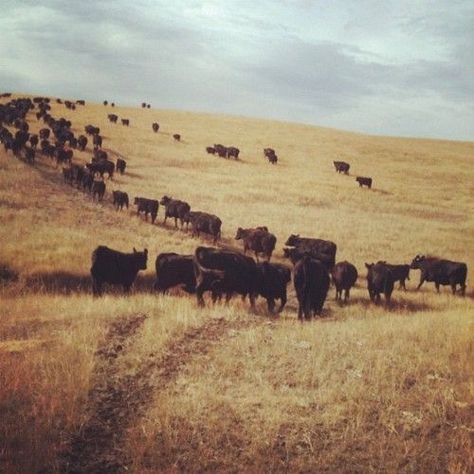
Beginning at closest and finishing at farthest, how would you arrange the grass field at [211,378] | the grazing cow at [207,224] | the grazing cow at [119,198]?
the grass field at [211,378], the grazing cow at [207,224], the grazing cow at [119,198]

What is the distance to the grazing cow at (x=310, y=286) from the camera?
45.7 feet

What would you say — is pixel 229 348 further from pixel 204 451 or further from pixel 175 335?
pixel 204 451

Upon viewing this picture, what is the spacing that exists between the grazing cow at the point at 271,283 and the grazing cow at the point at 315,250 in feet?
15.8

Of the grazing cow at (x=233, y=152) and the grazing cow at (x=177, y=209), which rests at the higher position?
the grazing cow at (x=233, y=152)

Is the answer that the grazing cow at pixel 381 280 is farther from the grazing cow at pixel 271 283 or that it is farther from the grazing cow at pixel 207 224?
the grazing cow at pixel 207 224

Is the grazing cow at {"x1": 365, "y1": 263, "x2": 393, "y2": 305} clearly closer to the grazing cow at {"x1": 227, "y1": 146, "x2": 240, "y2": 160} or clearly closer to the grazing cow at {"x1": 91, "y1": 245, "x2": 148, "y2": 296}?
the grazing cow at {"x1": 91, "y1": 245, "x2": 148, "y2": 296}

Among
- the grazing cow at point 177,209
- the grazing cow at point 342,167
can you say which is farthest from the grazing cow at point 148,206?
the grazing cow at point 342,167

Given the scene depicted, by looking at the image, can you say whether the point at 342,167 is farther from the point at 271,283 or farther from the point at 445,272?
the point at 271,283

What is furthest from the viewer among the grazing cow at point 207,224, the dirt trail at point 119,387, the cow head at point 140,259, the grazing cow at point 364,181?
the grazing cow at point 364,181

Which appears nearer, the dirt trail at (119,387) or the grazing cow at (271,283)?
the dirt trail at (119,387)

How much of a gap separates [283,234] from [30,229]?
11956 millimetres

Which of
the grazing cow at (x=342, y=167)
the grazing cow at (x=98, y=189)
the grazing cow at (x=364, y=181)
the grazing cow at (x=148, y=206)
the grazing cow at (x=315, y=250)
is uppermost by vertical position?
the grazing cow at (x=342, y=167)

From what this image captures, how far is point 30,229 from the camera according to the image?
65.3 ft

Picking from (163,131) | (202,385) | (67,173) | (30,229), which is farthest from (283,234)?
(163,131)
